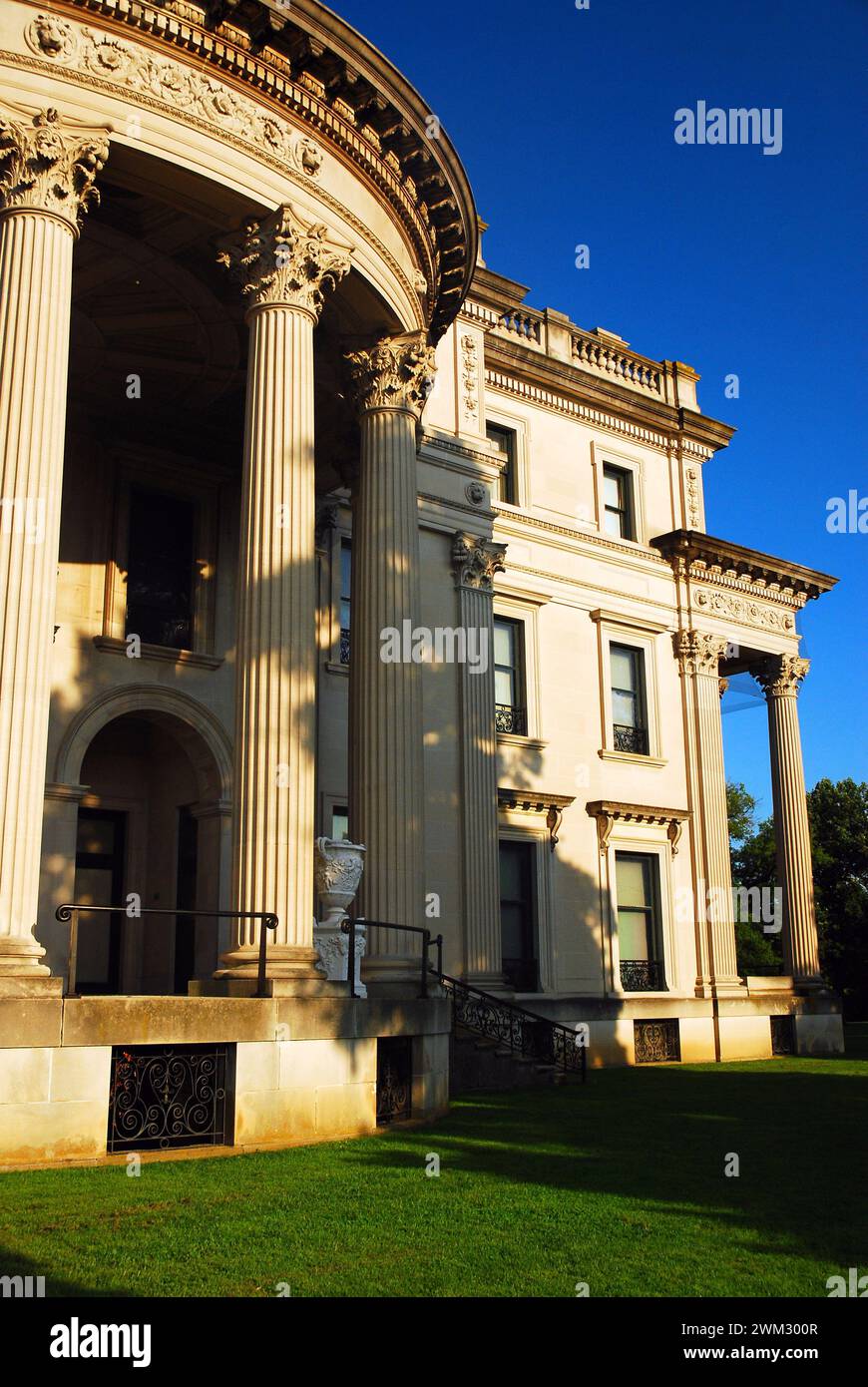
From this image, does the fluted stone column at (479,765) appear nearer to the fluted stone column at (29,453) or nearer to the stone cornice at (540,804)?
the stone cornice at (540,804)

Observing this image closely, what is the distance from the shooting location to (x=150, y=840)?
856 inches

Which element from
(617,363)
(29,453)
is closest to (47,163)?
(29,453)

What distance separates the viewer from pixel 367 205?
16.3 m

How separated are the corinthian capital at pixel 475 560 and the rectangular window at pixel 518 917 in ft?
17.9

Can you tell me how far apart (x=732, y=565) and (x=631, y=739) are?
239 inches

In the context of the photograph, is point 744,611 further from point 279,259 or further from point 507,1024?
point 279,259

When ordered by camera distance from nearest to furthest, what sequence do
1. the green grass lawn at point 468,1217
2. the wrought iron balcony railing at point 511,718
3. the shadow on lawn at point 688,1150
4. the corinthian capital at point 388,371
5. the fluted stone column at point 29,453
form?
the green grass lawn at point 468,1217
the shadow on lawn at point 688,1150
the fluted stone column at point 29,453
the corinthian capital at point 388,371
the wrought iron balcony railing at point 511,718

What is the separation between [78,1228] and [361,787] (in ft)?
28.0

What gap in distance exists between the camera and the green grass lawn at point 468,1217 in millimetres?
6785

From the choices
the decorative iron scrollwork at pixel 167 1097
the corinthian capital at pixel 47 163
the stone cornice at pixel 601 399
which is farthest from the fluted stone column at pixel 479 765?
the corinthian capital at pixel 47 163

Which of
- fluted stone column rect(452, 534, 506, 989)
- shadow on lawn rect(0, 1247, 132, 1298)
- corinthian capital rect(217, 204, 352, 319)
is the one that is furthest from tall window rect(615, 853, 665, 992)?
shadow on lawn rect(0, 1247, 132, 1298)

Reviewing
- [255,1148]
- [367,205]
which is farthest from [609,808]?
[255,1148]

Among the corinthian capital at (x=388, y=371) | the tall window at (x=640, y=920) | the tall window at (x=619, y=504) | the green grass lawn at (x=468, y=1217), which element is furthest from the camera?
the tall window at (x=619, y=504)

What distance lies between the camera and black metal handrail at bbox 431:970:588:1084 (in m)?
20.7
